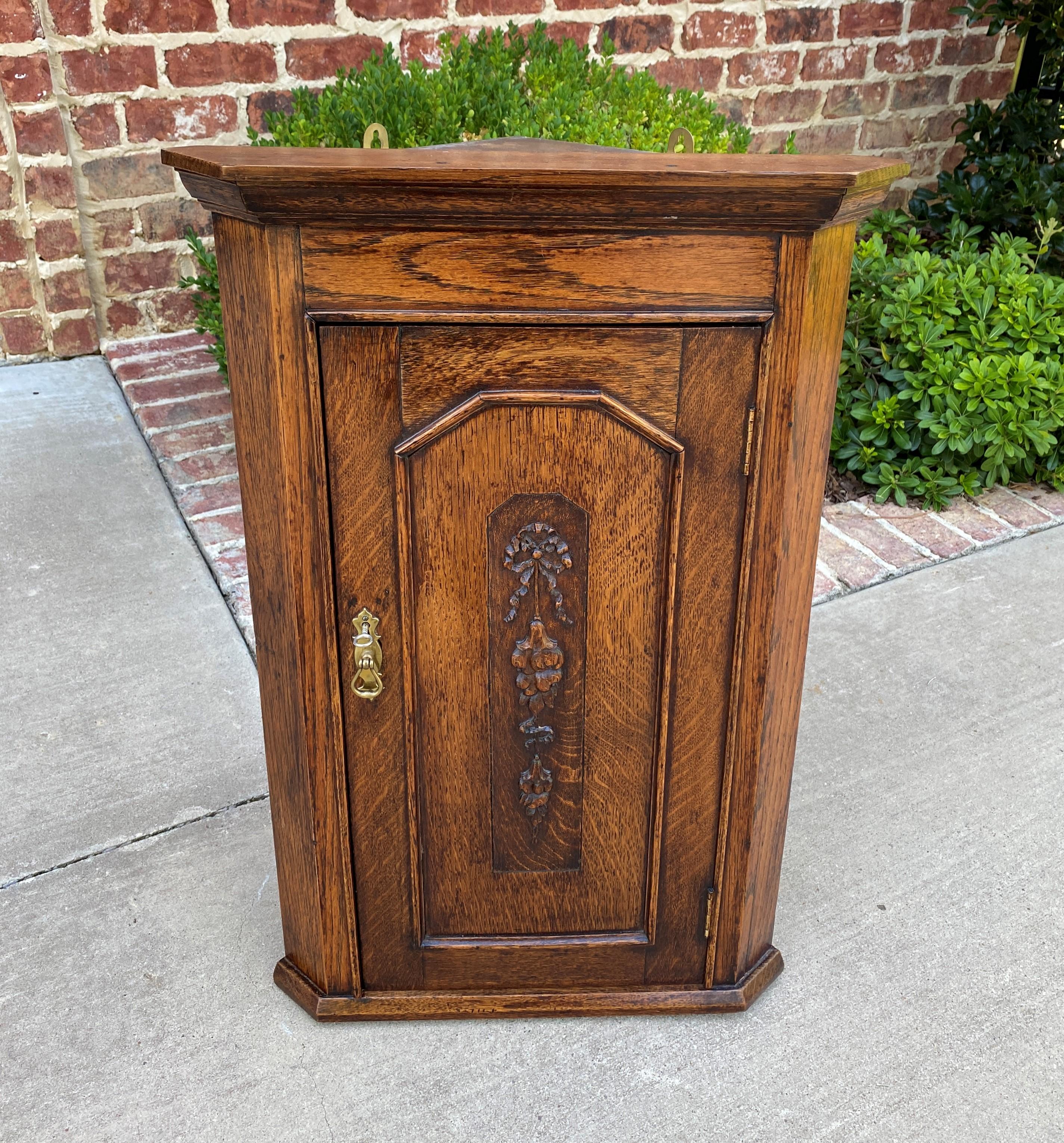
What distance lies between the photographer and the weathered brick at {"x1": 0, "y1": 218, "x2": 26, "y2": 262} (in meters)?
3.97

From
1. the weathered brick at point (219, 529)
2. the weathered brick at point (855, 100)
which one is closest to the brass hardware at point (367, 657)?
the weathered brick at point (219, 529)

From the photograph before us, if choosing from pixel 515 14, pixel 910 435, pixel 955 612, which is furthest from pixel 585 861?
pixel 515 14

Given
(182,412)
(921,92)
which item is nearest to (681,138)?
(182,412)

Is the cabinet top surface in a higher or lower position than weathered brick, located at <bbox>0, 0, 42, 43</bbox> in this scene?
lower

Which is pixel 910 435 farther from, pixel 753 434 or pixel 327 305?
pixel 327 305

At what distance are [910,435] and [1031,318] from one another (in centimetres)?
52

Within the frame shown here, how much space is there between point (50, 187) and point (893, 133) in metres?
3.85

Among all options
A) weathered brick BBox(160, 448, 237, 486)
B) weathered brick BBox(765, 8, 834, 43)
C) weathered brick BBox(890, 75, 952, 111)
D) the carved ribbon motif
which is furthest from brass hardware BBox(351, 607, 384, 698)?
weathered brick BBox(890, 75, 952, 111)

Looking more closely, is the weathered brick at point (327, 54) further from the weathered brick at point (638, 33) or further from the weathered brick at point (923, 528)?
the weathered brick at point (923, 528)

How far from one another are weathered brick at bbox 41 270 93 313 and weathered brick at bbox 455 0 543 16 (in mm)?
1741

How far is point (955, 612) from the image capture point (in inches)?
122

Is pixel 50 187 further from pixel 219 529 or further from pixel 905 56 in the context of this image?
pixel 905 56

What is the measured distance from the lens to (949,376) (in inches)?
143

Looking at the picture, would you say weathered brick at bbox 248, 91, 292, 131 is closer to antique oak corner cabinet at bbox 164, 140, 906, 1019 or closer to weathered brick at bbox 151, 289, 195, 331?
weathered brick at bbox 151, 289, 195, 331
